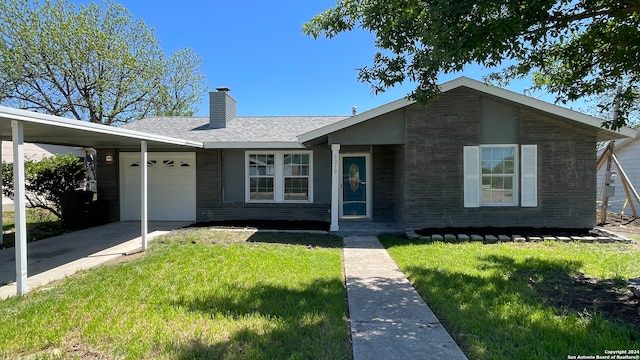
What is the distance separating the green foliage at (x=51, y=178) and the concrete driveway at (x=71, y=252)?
1.98 meters

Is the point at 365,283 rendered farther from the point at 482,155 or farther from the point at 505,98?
the point at 505,98

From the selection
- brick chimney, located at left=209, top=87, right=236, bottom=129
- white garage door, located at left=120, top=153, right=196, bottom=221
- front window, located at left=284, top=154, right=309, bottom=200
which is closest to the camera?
front window, located at left=284, top=154, right=309, bottom=200

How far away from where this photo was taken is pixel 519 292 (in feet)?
16.6

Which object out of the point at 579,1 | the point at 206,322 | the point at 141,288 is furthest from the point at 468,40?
the point at 141,288

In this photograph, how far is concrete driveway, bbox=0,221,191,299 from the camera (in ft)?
20.2

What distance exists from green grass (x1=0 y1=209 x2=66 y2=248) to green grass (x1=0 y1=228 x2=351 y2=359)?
15.4 ft

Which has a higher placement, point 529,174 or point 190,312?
point 529,174

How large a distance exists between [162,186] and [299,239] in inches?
244

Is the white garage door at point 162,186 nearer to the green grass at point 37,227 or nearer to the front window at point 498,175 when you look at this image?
the green grass at point 37,227

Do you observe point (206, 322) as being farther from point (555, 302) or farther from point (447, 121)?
point (447, 121)

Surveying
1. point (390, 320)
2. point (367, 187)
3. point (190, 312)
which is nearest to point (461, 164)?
point (367, 187)

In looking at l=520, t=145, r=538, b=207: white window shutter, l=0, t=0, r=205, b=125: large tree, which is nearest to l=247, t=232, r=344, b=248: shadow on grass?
l=520, t=145, r=538, b=207: white window shutter

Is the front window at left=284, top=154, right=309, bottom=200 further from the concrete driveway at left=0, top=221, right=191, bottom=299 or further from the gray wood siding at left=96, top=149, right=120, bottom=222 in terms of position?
the gray wood siding at left=96, top=149, right=120, bottom=222

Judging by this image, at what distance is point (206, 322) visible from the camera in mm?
4090
